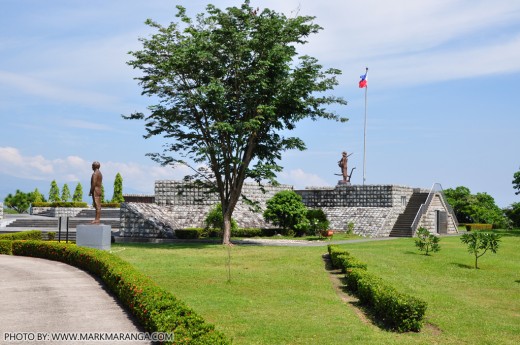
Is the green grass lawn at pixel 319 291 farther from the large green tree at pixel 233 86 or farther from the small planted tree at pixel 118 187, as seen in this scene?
the small planted tree at pixel 118 187

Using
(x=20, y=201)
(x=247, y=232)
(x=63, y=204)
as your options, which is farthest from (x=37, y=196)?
(x=247, y=232)

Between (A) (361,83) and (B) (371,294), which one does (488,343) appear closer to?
(B) (371,294)

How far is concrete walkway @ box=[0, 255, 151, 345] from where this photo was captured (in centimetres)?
1169

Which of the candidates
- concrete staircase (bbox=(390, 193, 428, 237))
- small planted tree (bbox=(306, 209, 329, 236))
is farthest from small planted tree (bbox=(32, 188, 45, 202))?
concrete staircase (bbox=(390, 193, 428, 237))

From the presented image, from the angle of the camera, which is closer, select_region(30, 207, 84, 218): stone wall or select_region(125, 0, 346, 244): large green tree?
select_region(125, 0, 346, 244): large green tree

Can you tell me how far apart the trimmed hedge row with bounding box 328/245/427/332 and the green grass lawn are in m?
0.46

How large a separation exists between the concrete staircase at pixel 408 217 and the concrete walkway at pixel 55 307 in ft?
97.6

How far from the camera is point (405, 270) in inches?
913

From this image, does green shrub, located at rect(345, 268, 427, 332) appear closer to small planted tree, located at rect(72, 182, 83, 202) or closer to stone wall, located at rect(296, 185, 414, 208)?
stone wall, located at rect(296, 185, 414, 208)

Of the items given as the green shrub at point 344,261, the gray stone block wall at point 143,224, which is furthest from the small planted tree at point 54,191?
the green shrub at point 344,261

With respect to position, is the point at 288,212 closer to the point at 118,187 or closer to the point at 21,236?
the point at 21,236

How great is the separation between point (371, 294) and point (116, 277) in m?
7.08

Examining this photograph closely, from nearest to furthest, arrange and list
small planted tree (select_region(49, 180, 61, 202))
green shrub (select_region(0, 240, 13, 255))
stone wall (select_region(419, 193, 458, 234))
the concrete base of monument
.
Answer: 1. the concrete base of monument
2. green shrub (select_region(0, 240, 13, 255))
3. stone wall (select_region(419, 193, 458, 234))
4. small planted tree (select_region(49, 180, 61, 202))

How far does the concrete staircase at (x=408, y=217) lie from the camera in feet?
145
